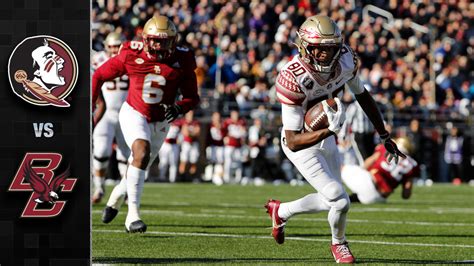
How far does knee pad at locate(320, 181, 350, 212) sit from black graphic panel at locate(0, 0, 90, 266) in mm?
2034

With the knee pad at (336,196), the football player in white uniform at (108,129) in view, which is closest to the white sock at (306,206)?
the knee pad at (336,196)

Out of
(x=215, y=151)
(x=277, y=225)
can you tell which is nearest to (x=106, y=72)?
(x=277, y=225)

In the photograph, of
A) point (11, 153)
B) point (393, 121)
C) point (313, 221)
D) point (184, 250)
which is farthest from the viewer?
point (393, 121)

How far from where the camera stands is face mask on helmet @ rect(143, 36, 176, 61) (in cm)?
913

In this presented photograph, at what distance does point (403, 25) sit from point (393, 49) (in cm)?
105

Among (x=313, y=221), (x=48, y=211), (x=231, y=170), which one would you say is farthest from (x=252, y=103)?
(x=48, y=211)

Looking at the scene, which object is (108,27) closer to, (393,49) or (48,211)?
(393,49)

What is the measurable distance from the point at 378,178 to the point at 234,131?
32.3 feet

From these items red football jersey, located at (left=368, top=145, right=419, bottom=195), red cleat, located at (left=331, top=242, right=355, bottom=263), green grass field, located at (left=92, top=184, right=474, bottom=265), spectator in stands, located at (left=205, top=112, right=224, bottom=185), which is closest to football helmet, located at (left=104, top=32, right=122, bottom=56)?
green grass field, located at (left=92, top=184, right=474, bottom=265)

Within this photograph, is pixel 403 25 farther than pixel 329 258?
Yes

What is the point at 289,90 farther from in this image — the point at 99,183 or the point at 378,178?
the point at 378,178

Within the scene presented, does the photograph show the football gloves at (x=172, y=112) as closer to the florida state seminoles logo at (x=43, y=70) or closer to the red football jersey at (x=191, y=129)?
the florida state seminoles logo at (x=43, y=70)

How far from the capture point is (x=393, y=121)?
82.1ft

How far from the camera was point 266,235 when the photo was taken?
893 cm
